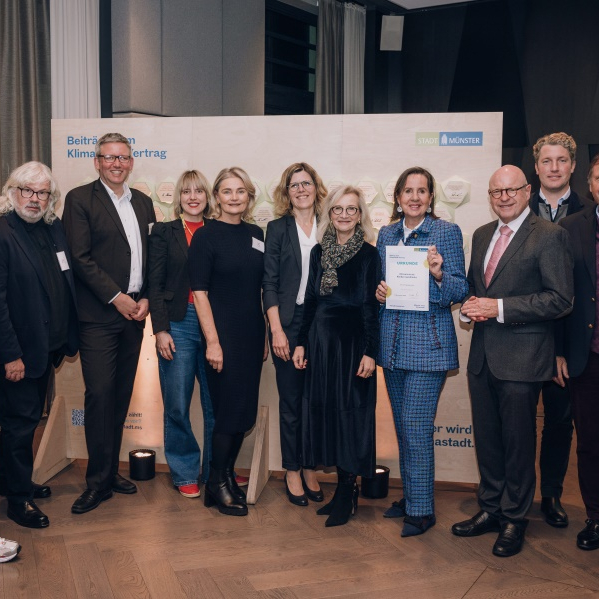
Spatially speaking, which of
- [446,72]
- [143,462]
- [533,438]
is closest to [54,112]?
[143,462]

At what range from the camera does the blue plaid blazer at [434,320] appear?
306cm

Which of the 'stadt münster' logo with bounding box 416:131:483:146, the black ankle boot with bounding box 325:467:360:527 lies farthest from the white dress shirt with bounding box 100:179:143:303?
the 'stadt münster' logo with bounding box 416:131:483:146

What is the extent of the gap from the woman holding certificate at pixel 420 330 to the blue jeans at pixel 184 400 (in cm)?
98

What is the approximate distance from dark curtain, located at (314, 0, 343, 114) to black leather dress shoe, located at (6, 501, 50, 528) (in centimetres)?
561

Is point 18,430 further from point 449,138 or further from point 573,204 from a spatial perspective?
point 573,204

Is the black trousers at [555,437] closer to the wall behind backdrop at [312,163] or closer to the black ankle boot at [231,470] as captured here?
the wall behind backdrop at [312,163]

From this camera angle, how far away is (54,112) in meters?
5.17

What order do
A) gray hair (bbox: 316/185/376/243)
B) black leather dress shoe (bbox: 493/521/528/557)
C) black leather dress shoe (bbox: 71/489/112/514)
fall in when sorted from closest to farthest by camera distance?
1. black leather dress shoe (bbox: 493/521/528/557)
2. gray hair (bbox: 316/185/376/243)
3. black leather dress shoe (bbox: 71/489/112/514)

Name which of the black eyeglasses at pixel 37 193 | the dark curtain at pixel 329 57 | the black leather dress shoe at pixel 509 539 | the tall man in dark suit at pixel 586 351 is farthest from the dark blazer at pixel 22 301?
the dark curtain at pixel 329 57

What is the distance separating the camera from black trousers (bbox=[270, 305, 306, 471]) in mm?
3381

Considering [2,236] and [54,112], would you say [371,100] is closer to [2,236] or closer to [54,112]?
[54,112]

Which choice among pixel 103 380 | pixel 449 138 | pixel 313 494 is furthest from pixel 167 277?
pixel 449 138

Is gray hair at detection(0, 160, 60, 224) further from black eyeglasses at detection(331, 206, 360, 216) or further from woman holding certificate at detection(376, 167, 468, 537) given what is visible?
woman holding certificate at detection(376, 167, 468, 537)

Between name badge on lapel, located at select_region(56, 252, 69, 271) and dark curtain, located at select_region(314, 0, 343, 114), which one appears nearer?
name badge on lapel, located at select_region(56, 252, 69, 271)
